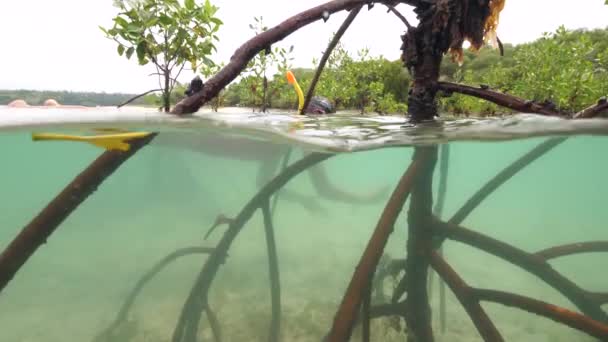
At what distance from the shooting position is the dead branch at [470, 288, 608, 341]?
2519mm

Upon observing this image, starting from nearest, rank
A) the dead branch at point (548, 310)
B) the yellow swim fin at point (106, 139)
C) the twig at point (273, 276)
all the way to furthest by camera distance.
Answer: the yellow swim fin at point (106, 139)
the dead branch at point (548, 310)
the twig at point (273, 276)

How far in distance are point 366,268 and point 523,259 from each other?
1736 mm

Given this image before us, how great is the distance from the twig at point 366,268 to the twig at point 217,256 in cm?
98

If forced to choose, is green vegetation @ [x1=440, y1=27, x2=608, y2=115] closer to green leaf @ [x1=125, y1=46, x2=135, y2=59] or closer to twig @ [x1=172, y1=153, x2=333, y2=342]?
twig @ [x1=172, y1=153, x2=333, y2=342]

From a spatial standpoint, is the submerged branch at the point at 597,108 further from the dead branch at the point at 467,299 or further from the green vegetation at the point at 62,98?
the green vegetation at the point at 62,98

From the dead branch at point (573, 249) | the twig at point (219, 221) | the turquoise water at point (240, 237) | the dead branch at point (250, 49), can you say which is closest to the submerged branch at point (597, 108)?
the turquoise water at point (240, 237)

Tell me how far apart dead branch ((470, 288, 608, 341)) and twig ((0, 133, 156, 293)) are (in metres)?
2.92

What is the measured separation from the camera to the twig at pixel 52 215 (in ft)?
6.91

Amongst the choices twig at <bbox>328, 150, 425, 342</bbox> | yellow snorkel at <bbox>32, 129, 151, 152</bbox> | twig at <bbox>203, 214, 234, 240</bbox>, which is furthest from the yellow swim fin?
twig at <bbox>328, 150, 425, 342</bbox>

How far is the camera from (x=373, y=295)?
120 inches

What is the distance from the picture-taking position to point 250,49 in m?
2.73

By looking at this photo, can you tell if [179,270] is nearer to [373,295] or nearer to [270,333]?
[270,333]

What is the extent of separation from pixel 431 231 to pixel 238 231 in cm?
184

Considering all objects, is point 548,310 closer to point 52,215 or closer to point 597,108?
point 597,108
